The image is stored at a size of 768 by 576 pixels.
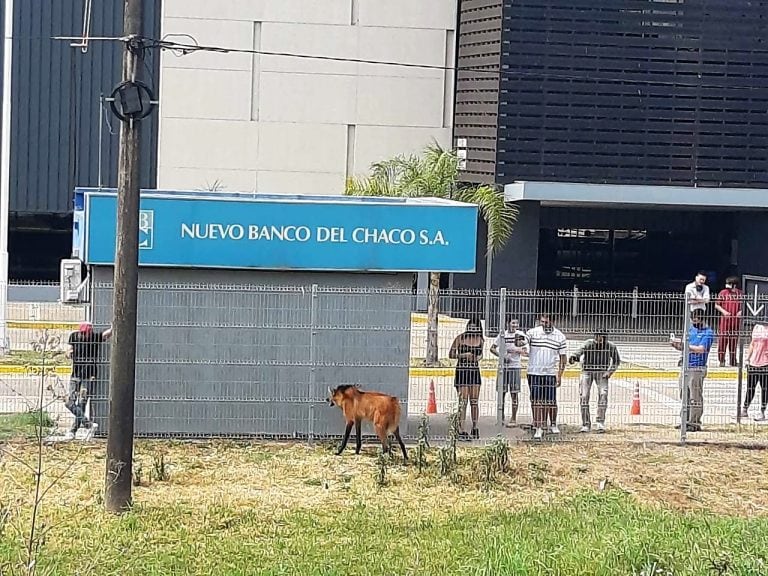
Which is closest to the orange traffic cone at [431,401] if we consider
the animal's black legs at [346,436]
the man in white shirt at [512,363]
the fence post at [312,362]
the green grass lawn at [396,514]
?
the man in white shirt at [512,363]

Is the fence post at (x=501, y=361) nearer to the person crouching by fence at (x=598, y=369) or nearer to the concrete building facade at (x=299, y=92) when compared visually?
the person crouching by fence at (x=598, y=369)

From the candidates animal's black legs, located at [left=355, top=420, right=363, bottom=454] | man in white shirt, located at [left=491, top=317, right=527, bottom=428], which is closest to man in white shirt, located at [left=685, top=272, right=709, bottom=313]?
man in white shirt, located at [left=491, top=317, right=527, bottom=428]

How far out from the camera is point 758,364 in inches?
659

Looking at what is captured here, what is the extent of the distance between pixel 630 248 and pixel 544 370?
72.5 ft

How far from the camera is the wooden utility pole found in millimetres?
10852

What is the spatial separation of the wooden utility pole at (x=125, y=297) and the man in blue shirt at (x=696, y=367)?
776 cm

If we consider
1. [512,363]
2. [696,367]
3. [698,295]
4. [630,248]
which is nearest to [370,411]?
[512,363]

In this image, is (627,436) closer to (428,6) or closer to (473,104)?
(473,104)

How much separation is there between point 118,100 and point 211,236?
4217mm

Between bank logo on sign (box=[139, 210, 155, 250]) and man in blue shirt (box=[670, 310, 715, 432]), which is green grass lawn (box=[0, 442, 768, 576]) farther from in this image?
bank logo on sign (box=[139, 210, 155, 250])

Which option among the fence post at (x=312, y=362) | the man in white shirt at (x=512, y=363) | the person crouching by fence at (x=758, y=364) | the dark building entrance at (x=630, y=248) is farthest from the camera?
the dark building entrance at (x=630, y=248)

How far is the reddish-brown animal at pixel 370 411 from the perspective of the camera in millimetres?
13695

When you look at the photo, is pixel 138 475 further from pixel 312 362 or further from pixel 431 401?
pixel 431 401

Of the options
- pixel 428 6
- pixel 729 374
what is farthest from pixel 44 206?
pixel 729 374
